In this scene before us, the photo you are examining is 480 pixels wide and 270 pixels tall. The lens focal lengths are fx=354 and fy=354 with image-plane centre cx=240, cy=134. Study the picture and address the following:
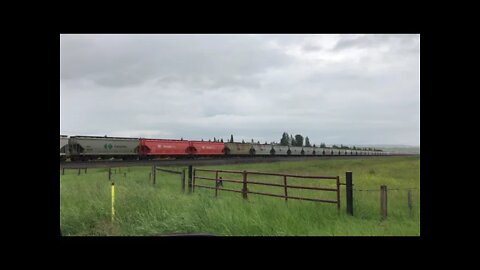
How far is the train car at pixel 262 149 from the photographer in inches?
1889

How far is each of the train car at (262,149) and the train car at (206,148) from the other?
661 centimetres

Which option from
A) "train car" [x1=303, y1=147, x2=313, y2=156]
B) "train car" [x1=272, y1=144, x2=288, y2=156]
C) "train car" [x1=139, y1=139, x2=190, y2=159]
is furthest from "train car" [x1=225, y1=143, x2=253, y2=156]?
"train car" [x1=303, y1=147, x2=313, y2=156]

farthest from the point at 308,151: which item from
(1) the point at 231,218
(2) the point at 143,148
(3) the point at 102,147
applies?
(1) the point at 231,218

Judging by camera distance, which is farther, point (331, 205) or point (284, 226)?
point (331, 205)

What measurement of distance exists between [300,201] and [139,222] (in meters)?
4.21

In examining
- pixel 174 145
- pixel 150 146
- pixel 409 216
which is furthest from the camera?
pixel 174 145

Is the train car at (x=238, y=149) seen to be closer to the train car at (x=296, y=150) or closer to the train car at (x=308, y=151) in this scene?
the train car at (x=296, y=150)

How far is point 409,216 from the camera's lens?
806 cm

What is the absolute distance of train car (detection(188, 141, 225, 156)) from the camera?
3872 cm

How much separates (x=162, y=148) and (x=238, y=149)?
12413mm

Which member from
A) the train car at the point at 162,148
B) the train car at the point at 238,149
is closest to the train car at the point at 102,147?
the train car at the point at 162,148
